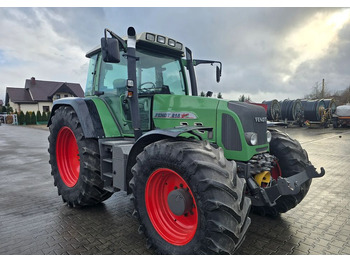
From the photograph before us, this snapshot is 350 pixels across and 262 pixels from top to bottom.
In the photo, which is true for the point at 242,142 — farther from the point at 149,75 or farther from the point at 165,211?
the point at 149,75

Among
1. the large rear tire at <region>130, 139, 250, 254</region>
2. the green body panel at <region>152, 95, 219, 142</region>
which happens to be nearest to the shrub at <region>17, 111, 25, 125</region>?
the green body panel at <region>152, 95, 219, 142</region>

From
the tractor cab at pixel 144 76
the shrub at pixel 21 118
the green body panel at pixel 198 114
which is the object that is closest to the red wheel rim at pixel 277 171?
the green body panel at pixel 198 114

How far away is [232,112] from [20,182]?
5195 mm

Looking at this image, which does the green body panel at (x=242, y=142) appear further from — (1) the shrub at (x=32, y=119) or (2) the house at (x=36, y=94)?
(2) the house at (x=36, y=94)

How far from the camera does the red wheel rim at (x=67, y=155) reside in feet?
15.1

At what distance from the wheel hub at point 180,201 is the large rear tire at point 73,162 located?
63.1 inches

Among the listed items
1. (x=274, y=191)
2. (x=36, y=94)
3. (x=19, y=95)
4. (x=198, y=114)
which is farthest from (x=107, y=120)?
(x=19, y=95)

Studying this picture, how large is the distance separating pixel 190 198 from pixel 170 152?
52 centimetres

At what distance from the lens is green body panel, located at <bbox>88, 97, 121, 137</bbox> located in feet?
13.0

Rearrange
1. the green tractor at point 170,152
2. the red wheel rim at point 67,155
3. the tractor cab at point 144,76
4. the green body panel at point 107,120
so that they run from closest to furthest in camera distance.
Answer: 1. the green tractor at point 170,152
2. the tractor cab at point 144,76
3. the green body panel at point 107,120
4. the red wheel rim at point 67,155

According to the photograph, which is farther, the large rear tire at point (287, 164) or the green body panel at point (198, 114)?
the large rear tire at point (287, 164)

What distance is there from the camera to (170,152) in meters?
2.61

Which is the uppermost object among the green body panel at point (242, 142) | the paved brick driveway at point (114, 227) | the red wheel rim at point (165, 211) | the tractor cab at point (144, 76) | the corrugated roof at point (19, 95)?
the corrugated roof at point (19, 95)

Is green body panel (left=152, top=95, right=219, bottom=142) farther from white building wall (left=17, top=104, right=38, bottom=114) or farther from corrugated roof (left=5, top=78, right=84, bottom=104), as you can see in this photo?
white building wall (left=17, top=104, right=38, bottom=114)
